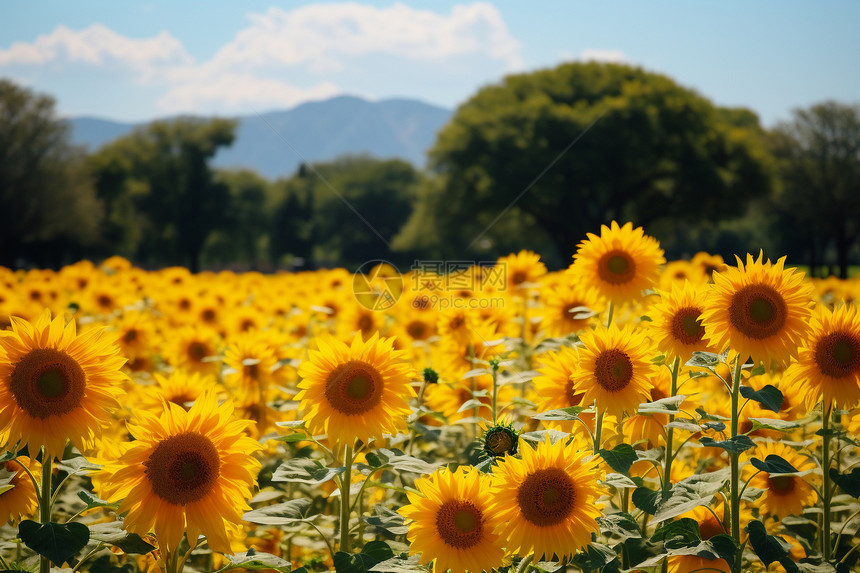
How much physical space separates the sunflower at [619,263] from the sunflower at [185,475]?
233cm

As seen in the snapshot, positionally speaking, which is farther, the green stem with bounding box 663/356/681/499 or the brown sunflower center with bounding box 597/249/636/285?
the brown sunflower center with bounding box 597/249/636/285

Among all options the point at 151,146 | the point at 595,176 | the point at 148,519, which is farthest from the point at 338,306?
the point at 151,146

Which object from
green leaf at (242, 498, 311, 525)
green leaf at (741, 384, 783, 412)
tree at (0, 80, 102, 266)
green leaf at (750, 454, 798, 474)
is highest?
tree at (0, 80, 102, 266)

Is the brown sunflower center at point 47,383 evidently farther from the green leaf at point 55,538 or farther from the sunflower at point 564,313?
the sunflower at point 564,313

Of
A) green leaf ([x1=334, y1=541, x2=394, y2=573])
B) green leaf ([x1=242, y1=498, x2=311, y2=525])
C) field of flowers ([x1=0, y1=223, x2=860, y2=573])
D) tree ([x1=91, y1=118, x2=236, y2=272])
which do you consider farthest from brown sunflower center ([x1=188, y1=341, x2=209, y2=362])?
tree ([x1=91, y1=118, x2=236, y2=272])

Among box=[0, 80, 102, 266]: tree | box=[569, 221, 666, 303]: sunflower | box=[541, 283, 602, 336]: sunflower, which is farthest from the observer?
box=[0, 80, 102, 266]: tree

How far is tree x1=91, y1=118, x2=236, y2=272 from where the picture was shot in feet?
217

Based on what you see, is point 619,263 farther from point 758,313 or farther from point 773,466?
point 773,466

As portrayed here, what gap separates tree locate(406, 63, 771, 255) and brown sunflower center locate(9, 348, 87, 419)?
3638 cm

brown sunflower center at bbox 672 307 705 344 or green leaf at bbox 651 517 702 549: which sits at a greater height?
brown sunflower center at bbox 672 307 705 344

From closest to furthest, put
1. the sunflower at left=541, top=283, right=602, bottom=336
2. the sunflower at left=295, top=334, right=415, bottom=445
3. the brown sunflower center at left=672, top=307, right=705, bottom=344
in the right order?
the sunflower at left=295, top=334, right=415, bottom=445 < the brown sunflower center at left=672, top=307, right=705, bottom=344 < the sunflower at left=541, top=283, right=602, bottom=336

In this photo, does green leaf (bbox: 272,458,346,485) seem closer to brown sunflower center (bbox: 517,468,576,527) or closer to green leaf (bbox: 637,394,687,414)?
brown sunflower center (bbox: 517,468,576,527)

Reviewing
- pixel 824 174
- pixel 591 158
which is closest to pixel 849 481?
pixel 591 158

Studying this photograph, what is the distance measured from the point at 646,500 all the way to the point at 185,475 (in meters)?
1.75
